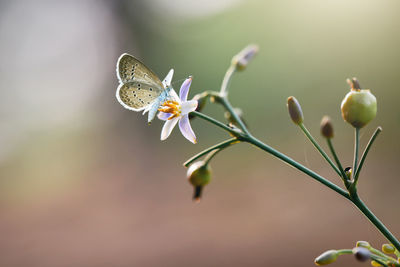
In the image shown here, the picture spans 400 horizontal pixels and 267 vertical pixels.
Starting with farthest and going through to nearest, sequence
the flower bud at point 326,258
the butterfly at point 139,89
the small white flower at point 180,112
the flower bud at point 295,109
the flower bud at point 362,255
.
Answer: the butterfly at point 139,89 → the small white flower at point 180,112 → the flower bud at point 295,109 → the flower bud at point 326,258 → the flower bud at point 362,255

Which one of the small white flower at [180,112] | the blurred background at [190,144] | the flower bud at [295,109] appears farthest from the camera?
the blurred background at [190,144]

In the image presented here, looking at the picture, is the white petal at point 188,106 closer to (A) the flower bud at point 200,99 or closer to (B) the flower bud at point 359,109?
(A) the flower bud at point 200,99

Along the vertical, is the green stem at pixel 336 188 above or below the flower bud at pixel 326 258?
above

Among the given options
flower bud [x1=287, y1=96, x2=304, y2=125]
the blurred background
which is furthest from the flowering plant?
the blurred background

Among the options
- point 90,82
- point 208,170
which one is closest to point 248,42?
point 90,82

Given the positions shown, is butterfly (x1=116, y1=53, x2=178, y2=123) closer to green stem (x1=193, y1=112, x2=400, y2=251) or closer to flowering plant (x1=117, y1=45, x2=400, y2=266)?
flowering plant (x1=117, y1=45, x2=400, y2=266)

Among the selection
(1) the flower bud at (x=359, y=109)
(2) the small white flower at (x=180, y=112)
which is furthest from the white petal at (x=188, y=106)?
(1) the flower bud at (x=359, y=109)

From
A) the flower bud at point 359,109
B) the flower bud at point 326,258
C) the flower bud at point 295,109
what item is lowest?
the flower bud at point 326,258

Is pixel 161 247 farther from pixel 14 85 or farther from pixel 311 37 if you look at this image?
pixel 14 85
